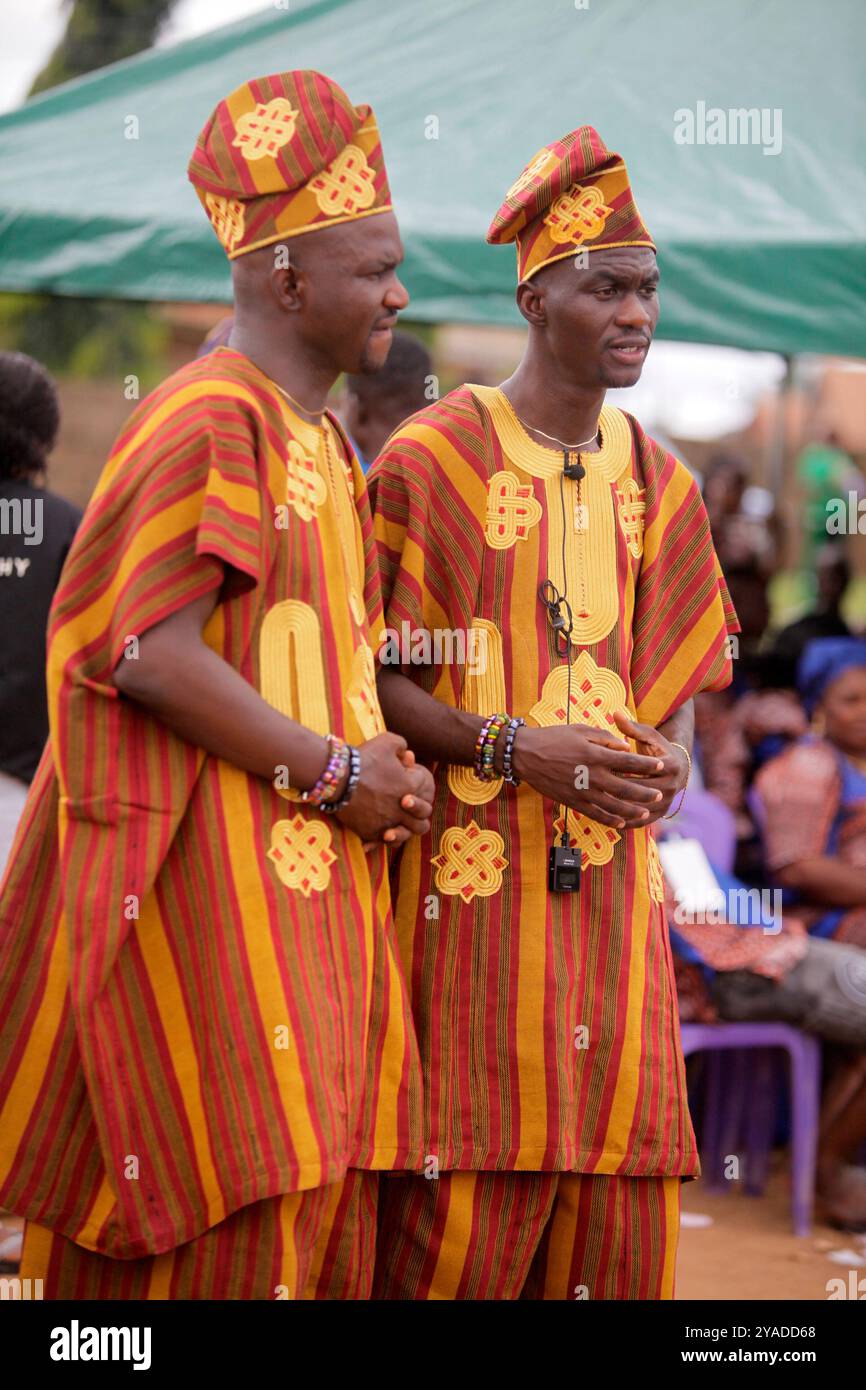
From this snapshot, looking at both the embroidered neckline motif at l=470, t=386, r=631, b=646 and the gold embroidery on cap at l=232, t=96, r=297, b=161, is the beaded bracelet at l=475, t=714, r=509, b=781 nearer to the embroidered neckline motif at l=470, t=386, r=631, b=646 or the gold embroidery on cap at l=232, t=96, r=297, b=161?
the embroidered neckline motif at l=470, t=386, r=631, b=646

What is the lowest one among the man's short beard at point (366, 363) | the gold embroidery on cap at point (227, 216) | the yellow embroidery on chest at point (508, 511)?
the yellow embroidery on chest at point (508, 511)

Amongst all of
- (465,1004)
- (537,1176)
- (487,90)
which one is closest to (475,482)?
(465,1004)

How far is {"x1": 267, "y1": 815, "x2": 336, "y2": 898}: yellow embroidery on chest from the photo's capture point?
2654 mm

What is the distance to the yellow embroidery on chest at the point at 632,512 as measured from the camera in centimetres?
330

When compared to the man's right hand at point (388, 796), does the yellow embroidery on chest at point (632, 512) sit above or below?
above

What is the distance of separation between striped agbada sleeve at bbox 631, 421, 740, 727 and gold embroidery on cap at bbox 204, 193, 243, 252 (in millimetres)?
995

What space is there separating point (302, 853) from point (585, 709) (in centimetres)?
73

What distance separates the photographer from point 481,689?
10.3ft

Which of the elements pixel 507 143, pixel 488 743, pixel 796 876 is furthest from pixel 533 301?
pixel 796 876

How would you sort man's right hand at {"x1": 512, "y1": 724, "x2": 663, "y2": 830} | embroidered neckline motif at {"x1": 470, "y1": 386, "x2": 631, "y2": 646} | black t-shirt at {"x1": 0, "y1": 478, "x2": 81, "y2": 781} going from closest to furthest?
man's right hand at {"x1": 512, "y1": 724, "x2": 663, "y2": 830}
embroidered neckline motif at {"x1": 470, "y1": 386, "x2": 631, "y2": 646}
black t-shirt at {"x1": 0, "y1": 478, "x2": 81, "y2": 781}

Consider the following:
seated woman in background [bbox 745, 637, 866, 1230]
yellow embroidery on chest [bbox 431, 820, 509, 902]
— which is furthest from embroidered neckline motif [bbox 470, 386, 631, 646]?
seated woman in background [bbox 745, 637, 866, 1230]

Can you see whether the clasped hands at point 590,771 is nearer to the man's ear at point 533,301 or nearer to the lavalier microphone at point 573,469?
the lavalier microphone at point 573,469

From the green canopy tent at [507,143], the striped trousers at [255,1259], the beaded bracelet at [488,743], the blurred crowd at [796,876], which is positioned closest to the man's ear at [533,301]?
the beaded bracelet at [488,743]

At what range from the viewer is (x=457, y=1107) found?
10.1 feet
